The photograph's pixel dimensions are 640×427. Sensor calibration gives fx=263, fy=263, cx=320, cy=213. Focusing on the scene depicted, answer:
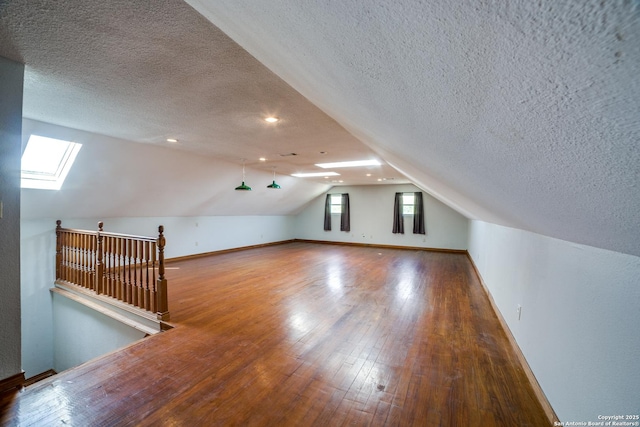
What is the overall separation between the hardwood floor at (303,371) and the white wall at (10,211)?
1.12ft

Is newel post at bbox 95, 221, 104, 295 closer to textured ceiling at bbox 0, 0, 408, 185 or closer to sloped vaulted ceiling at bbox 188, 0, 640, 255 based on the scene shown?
textured ceiling at bbox 0, 0, 408, 185

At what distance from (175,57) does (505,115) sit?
199 cm

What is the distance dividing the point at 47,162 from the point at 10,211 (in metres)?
2.57

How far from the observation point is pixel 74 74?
199cm

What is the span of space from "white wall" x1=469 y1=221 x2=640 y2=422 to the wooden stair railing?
11.4ft

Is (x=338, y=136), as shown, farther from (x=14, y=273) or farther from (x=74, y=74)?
(x=14, y=273)

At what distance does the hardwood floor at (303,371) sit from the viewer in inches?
66.4

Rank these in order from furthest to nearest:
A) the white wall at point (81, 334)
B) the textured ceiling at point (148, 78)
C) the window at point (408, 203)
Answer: the window at point (408, 203)
the white wall at point (81, 334)
the textured ceiling at point (148, 78)

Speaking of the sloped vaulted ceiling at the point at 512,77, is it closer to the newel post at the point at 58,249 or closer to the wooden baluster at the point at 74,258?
the wooden baluster at the point at 74,258

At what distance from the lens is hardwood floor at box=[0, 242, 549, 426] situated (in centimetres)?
169

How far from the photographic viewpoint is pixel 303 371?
2.13 meters

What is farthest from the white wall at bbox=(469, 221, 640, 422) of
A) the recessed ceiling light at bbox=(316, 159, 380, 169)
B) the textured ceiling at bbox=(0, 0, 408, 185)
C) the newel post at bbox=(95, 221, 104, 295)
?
the newel post at bbox=(95, 221, 104, 295)

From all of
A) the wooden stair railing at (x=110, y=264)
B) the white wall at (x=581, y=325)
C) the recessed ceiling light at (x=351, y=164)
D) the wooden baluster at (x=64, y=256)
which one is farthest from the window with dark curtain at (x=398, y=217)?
the wooden baluster at (x=64, y=256)

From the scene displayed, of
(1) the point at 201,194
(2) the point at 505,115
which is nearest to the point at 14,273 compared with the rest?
(2) the point at 505,115
